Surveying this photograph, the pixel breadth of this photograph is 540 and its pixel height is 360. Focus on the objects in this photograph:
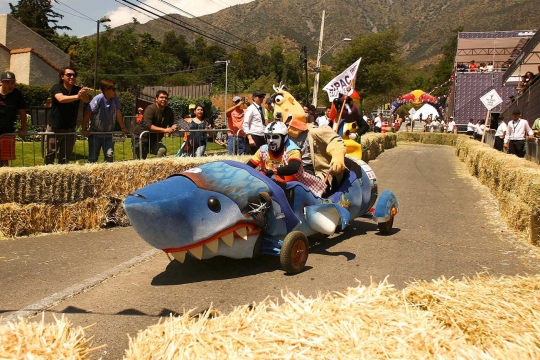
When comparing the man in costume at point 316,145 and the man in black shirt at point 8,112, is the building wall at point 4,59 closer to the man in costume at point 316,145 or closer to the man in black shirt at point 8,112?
the man in black shirt at point 8,112

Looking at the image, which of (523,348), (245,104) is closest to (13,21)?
(245,104)

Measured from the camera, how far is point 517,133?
1585 cm

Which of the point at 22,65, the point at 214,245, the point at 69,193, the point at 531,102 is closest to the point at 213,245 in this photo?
the point at 214,245

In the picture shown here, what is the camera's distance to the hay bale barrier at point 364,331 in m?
2.39

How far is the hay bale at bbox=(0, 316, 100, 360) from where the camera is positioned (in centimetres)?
235

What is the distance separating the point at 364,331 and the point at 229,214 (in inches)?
115

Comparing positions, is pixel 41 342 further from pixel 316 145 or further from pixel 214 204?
pixel 316 145

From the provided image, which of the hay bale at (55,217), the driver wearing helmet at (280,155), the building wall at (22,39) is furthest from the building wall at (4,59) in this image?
the driver wearing helmet at (280,155)

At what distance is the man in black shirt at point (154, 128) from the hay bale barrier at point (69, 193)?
159 centimetres

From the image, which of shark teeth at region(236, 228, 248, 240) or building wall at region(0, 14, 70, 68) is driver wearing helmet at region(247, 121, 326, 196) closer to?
shark teeth at region(236, 228, 248, 240)

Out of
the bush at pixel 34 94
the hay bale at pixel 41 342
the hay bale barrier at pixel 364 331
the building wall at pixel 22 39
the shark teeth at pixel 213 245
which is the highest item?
the building wall at pixel 22 39

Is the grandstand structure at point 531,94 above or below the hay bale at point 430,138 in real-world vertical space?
above

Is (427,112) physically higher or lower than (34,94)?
higher

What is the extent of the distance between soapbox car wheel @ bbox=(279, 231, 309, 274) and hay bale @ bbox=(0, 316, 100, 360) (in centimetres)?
318
